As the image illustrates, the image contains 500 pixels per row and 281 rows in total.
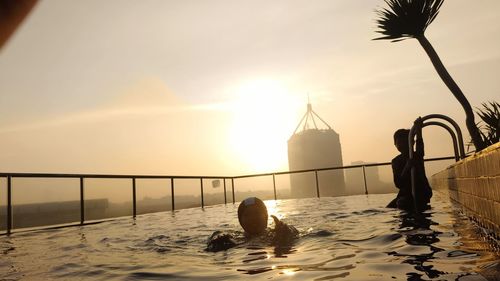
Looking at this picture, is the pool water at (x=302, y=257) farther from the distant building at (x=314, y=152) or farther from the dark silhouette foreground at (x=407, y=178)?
the distant building at (x=314, y=152)

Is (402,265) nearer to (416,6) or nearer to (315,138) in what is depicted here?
(416,6)

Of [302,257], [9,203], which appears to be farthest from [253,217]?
[9,203]

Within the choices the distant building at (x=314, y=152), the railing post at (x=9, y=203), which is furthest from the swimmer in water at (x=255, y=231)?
the distant building at (x=314, y=152)

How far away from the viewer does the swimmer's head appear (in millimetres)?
5977

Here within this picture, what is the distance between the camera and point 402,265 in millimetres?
3068

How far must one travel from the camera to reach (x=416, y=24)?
948cm

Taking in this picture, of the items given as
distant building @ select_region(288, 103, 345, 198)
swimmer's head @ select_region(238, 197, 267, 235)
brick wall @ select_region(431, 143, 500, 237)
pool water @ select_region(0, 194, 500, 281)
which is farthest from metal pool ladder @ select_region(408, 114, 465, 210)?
distant building @ select_region(288, 103, 345, 198)

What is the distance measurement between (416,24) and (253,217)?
6745 mm

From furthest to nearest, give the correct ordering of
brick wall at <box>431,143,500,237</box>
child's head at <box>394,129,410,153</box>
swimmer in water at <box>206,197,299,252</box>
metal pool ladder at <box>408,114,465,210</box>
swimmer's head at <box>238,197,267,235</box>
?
1. child's head at <box>394,129,410,153</box>
2. metal pool ladder at <box>408,114,465,210</box>
3. swimmer's head at <box>238,197,267,235</box>
4. swimmer in water at <box>206,197,299,252</box>
5. brick wall at <box>431,143,500,237</box>

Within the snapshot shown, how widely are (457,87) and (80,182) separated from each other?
30.2 feet

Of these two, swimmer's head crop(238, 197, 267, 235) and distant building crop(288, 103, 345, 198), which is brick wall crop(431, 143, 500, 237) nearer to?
swimmer's head crop(238, 197, 267, 235)

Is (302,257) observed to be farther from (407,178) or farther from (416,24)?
(416,24)

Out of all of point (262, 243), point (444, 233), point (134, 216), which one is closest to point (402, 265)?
point (444, 233)

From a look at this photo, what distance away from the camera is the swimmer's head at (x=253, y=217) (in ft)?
19.6
